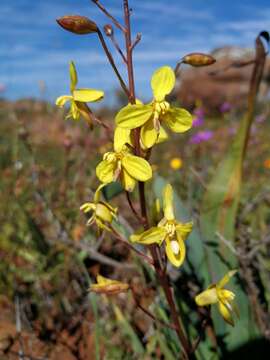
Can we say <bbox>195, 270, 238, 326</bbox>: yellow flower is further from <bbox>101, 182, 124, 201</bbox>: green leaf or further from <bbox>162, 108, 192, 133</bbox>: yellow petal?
<bbox>101, 182, 124, 201</bbox>: green leaf

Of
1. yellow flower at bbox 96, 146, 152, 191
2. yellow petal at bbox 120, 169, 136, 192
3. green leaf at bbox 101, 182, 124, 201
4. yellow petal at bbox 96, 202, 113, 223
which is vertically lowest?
green leaf at bbox 101, 182, 124, 201

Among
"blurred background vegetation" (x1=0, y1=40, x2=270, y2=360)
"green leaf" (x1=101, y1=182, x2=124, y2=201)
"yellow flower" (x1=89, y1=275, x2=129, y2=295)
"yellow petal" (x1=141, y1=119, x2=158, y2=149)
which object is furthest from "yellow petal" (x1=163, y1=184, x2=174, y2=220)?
"green leaf" (x1=101, y1=182, x2=124, y2=201)

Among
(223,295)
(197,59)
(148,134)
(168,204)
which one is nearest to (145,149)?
(148,134)

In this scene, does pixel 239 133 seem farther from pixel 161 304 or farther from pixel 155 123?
pixel 161 304

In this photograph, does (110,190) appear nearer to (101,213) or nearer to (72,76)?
(101,213)

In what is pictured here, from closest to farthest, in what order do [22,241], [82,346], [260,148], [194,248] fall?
1. [194,248]
2. [82,346]
3. [22,241]
4. [260,148]

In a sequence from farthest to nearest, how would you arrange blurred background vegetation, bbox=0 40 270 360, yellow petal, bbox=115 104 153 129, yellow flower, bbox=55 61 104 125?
blurred background vegetation, bbox=0 40 270 360
yellow flower, bbox=55 61 104 125
yellow petal, bbox=115 104 153 129

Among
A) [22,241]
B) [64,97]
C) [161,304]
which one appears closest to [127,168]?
[64,97]
